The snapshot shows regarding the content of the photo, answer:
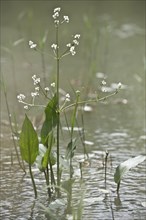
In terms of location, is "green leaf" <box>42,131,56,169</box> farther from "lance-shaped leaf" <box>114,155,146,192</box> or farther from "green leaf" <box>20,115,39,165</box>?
"lance-shaped leaf" <box>114,155,146,192</box>

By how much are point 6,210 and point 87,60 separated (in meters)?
1.81

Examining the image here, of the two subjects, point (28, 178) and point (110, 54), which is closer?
point (28, 178)

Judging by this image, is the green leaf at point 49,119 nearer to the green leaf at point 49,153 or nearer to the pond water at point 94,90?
the green leaf at point 49,153

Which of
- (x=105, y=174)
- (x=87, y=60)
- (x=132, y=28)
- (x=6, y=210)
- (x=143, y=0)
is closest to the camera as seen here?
(x=6, y=210)

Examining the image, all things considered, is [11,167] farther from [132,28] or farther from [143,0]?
[143,0]

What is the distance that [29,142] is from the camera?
5.71ft

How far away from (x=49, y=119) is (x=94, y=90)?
124 centimetres

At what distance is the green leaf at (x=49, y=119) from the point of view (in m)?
1.71

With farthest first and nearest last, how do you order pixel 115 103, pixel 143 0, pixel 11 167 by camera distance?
1. pixel 143 0
2. pixel 115 103
3. pixel 11 167

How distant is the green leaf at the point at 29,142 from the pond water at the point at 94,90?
13cm

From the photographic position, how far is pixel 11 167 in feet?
6.86

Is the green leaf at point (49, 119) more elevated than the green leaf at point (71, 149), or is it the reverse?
the green leaf at point (49, 119)

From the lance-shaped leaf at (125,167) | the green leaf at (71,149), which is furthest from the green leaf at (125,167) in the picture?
the green leaf at (71,149)

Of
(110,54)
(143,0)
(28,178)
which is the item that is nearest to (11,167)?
(28,178)
